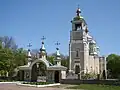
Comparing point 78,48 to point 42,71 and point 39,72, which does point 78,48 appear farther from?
point 39,72

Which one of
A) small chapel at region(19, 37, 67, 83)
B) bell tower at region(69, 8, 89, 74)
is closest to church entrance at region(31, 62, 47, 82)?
small chapel at region(19, 37, 67, 83)

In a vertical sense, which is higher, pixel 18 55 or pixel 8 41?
pixel 8 41

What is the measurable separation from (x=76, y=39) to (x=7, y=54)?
16762 millimetres

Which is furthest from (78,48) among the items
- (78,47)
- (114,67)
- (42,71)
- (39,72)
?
(114,67)

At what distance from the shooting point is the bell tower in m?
51.7

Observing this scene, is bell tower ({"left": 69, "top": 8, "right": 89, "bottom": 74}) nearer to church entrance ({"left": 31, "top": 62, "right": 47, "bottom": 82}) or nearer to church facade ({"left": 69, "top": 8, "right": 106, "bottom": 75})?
church facade ({"left": 69, "top": 8, "right": 106, "bottom": 75})

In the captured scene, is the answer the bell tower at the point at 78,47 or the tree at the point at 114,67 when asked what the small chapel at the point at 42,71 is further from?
the tree at the point at 114,67

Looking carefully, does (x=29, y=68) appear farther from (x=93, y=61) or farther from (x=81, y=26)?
(x=93, y=61)

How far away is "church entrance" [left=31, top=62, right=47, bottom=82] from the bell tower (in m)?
9.39

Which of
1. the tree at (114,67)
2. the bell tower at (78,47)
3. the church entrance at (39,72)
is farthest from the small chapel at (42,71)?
the tree at (114,67)

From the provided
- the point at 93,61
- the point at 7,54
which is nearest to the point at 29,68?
the point at 7,54

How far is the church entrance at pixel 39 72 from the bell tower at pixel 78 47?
9.39 meters

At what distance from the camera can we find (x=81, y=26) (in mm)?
53531

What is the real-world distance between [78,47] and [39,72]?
41.0 feet
